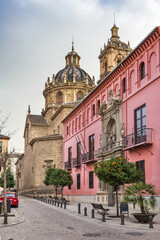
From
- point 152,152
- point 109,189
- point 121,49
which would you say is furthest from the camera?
point 121,49

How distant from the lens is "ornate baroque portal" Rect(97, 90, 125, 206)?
963 inches

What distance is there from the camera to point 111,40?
53.4 meters

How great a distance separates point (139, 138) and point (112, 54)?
3252 centimetres

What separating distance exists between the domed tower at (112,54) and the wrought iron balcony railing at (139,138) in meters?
28.6

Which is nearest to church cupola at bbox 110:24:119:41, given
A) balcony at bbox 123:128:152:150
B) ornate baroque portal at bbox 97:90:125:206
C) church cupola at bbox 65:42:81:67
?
church cupola at bbox 65:42:81:67

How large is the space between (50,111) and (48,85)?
7.16 meters

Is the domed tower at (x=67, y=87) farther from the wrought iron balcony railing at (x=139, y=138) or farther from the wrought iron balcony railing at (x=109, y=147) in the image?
the wrought iron balcony railing at (x=139, y=138)

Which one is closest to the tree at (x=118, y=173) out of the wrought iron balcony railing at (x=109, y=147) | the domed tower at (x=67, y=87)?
the wrought iron balcony railing at (x=109, y=147)

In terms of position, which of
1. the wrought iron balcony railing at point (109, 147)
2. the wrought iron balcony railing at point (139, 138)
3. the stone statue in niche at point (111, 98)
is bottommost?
the wrought iron balcony railing at point (109, 147)

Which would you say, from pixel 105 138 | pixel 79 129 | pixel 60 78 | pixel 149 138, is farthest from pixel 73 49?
pixel 149 138

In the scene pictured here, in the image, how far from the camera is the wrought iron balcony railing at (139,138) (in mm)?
20062

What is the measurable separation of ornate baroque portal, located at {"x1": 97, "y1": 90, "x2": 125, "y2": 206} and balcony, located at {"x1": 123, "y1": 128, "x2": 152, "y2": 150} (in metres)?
1.00

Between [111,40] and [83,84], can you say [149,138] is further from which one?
[83,84]

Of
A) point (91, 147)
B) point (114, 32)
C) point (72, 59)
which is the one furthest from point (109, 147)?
point (72, 59)
